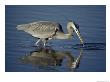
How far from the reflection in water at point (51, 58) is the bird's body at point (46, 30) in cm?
13

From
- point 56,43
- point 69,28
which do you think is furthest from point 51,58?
point 69,28

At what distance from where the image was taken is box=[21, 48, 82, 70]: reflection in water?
354 cm

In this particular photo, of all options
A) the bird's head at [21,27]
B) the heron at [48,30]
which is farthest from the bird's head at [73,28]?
the bird's head at [21,27]

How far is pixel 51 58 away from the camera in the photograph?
11.8ft

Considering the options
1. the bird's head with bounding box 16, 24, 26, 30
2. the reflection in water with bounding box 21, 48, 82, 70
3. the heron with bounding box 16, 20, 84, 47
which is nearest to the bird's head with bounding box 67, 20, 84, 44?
the heron with bounding box 16, 20, 84, 47

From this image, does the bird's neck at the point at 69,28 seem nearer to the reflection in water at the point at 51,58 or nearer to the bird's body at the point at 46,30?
the bird's body at the point at 46,30

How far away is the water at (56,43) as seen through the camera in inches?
140

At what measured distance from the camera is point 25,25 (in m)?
3.71

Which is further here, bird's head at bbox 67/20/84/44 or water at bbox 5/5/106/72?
bird's head at bbox 67/20/84/44

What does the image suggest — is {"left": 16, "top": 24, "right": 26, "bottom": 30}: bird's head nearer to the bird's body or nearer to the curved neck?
the bird's body

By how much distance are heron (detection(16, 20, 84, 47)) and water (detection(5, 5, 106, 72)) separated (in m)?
0.04

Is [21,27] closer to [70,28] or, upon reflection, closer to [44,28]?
[44,28]

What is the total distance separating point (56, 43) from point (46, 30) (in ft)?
0.49
